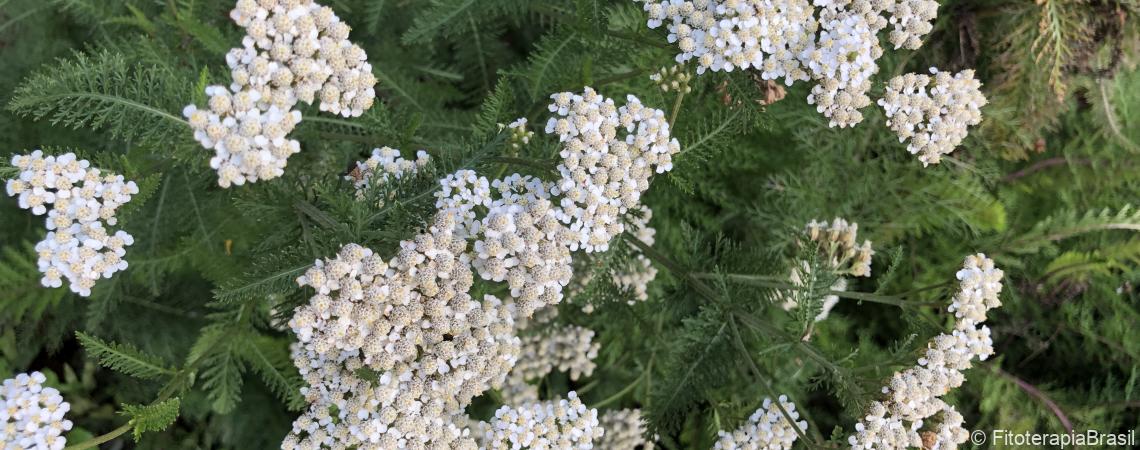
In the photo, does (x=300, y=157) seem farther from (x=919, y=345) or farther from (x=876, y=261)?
(x=876, y=261)

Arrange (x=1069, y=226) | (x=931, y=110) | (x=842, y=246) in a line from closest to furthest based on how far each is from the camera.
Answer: (x=931, y=110) → (x=842, y=246) → (x=1069, y=226)

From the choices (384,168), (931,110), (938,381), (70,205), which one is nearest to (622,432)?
(938,381)

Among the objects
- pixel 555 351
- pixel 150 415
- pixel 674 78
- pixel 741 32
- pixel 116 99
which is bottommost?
pixel 150 415

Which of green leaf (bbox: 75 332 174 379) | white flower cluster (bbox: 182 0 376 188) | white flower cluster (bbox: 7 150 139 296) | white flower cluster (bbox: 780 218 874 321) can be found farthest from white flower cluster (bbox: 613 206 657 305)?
white flower cluster (bbox: 7 150 139 296)

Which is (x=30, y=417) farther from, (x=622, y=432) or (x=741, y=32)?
(x=741, y=32)

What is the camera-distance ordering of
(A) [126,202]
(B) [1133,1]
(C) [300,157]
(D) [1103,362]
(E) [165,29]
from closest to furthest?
(A) [126,202] < (C) [300,157] < (E) [165,29] < (B) [1133,1] < (D) [1103,362]

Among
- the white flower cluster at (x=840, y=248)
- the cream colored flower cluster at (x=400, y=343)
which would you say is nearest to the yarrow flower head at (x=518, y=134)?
the cream colored flower cluster at (x=400, y=343)

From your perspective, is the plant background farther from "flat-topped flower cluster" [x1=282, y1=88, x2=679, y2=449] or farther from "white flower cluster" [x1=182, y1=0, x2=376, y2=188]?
"white flower cluster" [x1=182, y1=0, x2=376, y2=188]

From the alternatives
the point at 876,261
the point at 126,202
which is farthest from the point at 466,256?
the point at 876,261
